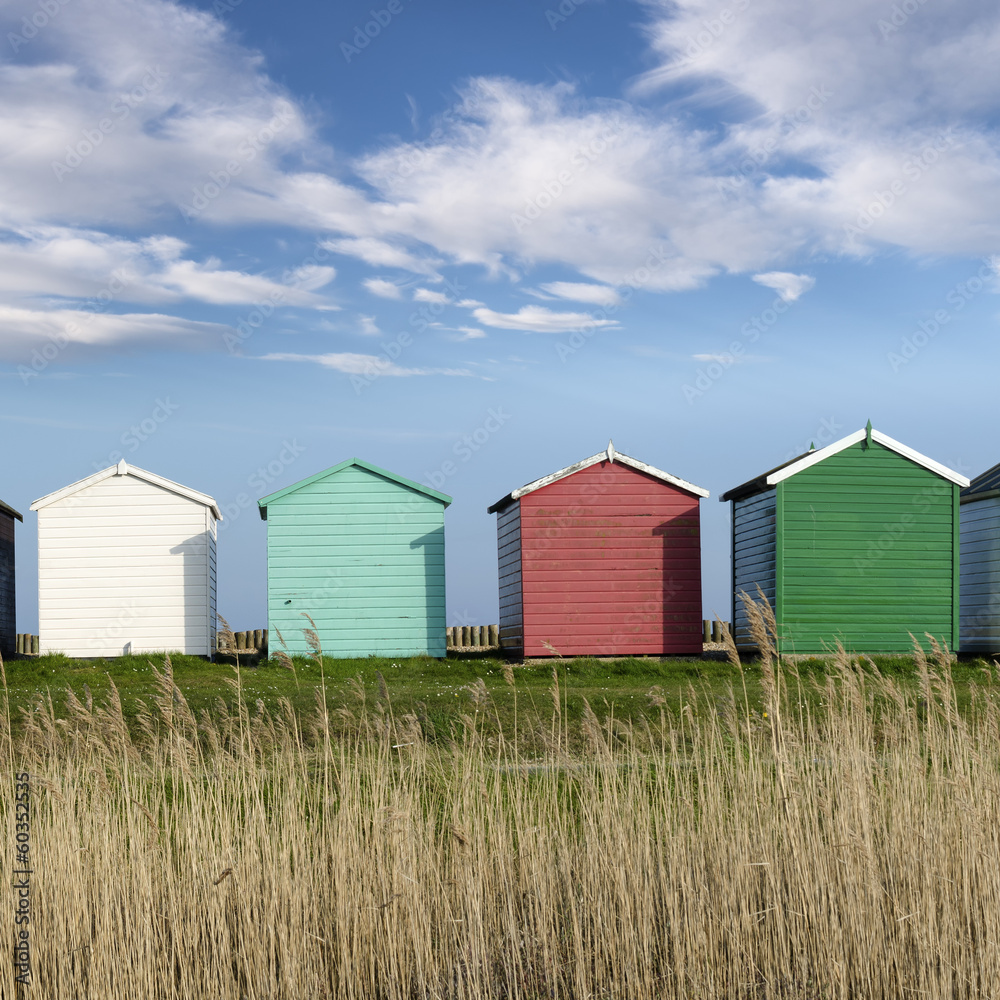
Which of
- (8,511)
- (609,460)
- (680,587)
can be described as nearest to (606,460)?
(609,460)

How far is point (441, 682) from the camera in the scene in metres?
17.1

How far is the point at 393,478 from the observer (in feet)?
72.1

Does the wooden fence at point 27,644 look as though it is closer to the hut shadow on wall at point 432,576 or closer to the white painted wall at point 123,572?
the white painted wall at point 123,572

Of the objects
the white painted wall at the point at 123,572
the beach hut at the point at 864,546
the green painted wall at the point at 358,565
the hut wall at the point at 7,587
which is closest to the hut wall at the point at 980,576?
the beach hut at the point at 864,546

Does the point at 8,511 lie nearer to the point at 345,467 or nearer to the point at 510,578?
the point at 345,467

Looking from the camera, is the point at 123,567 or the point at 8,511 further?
the point at 8,511

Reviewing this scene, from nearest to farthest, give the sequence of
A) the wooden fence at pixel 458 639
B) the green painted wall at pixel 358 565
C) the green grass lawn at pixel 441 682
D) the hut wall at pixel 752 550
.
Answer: the green grass lawn at pixel 441 682, the hut wall at pixel 752 550, the green painted wall at pixel 358 565, the wooden fence at pixel 458 639

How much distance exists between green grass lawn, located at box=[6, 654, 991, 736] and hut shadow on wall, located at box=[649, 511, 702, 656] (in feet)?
1.60

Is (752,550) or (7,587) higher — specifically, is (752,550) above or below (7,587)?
above

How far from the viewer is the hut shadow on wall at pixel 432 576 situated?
2172 cm

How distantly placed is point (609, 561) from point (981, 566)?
8716 millimetres

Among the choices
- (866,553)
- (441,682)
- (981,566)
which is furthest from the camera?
(981,566)

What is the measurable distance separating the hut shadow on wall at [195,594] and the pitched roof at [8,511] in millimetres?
5415

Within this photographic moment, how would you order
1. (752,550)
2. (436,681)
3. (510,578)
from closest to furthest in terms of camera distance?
(436,681) < (752,550) < (510,578)
